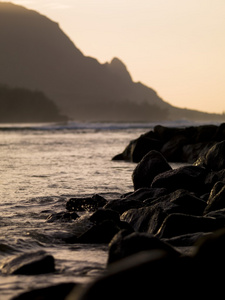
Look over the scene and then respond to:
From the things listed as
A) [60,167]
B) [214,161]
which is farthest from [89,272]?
[60,167]

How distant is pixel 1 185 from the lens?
12055mm

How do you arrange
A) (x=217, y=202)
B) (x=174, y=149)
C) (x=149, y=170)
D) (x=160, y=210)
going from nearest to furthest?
(x=160, y=210) < (x=217, y=202) < (x=149, y=170) < (x=174, y=149)

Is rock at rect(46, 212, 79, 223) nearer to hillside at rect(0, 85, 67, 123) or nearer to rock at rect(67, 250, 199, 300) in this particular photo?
rock at rect(67, 250, 199, 300)

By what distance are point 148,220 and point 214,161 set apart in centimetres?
545

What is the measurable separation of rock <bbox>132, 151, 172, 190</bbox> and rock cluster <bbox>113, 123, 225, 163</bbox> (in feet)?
25.6

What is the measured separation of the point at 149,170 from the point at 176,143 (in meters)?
9.93

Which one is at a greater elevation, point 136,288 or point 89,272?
point 136,288

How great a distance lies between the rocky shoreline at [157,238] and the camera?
9.52ft

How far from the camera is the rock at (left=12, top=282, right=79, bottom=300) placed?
11.6ft

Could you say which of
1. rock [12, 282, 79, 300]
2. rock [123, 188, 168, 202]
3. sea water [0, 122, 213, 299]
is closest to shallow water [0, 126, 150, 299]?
sea water [0, 122, 213, 299]

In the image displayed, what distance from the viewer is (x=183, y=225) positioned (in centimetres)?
630

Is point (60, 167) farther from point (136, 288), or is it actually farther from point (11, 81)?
point (11, 81)

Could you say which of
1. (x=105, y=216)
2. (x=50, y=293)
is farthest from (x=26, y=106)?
(x=50, y=293)

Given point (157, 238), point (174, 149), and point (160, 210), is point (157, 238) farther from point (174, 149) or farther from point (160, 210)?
point (174, 149)
